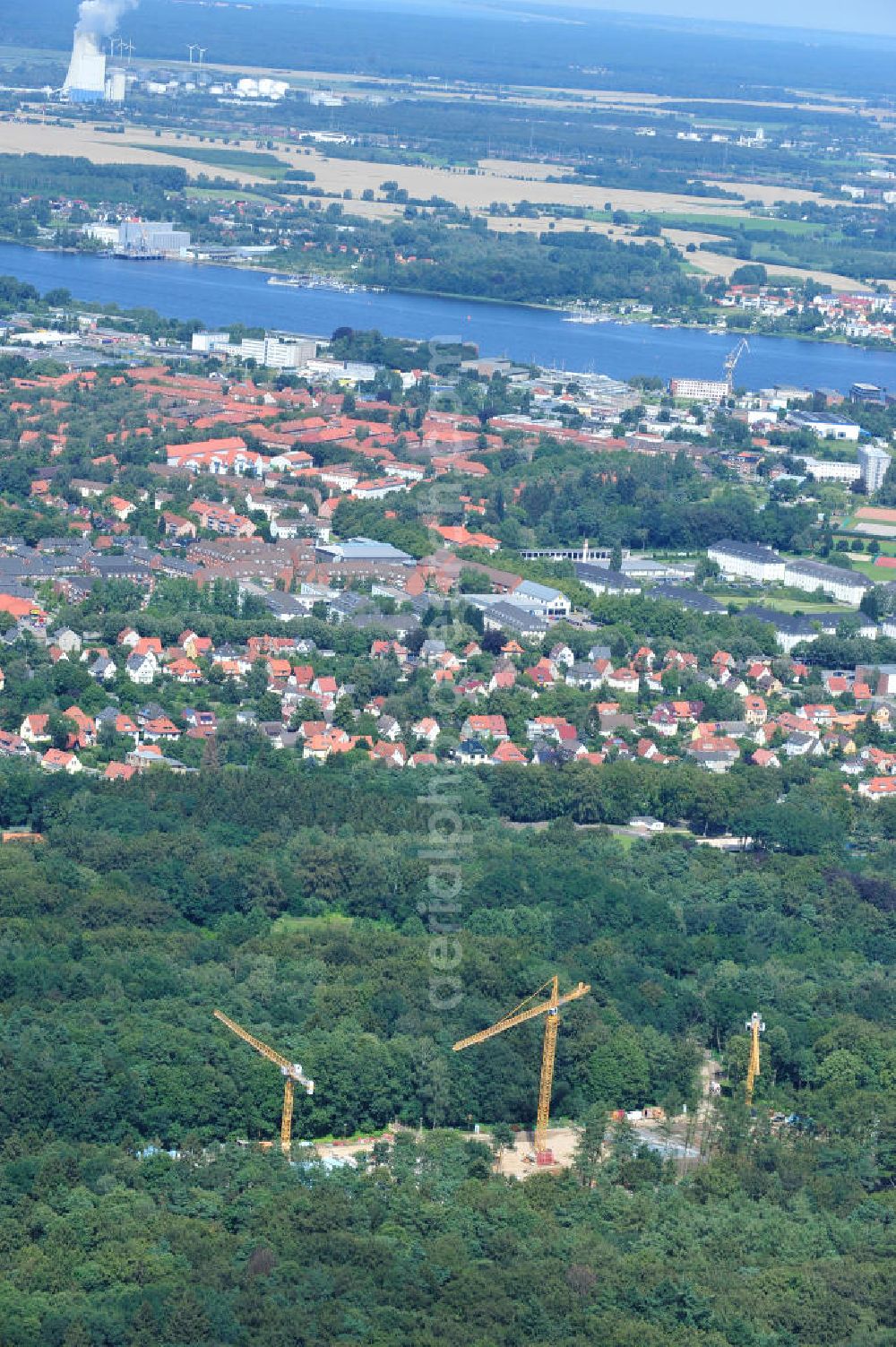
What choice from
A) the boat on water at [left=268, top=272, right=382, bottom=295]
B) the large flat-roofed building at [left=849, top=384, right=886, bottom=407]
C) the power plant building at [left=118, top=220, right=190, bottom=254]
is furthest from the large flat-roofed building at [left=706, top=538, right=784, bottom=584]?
the power plant building at [left=118, top=220, right=190, bottom=254]

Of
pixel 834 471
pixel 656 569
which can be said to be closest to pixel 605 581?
pixel 656 569

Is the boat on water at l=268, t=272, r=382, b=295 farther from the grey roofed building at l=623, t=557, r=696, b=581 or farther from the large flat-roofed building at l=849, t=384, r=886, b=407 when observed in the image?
the grey roofed building at l=623, t=557, r=696, b=581

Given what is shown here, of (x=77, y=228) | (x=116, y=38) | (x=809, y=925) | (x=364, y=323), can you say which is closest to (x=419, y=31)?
(x=116, y=38)

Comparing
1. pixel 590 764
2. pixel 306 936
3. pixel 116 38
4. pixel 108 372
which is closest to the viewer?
pixel 306 936

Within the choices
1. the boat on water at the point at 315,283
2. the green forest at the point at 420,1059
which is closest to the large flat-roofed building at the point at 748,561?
the green forest at the point at 420,1059

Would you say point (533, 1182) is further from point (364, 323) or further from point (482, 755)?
point (364, 323)

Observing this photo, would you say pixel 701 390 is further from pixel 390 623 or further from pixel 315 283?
pixel 390 623

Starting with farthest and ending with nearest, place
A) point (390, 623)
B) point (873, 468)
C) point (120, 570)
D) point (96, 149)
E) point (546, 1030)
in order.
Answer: point (96, 149)
point (873, 468)
point (120, 570)
point (390, 623)
point (546, 1030)
